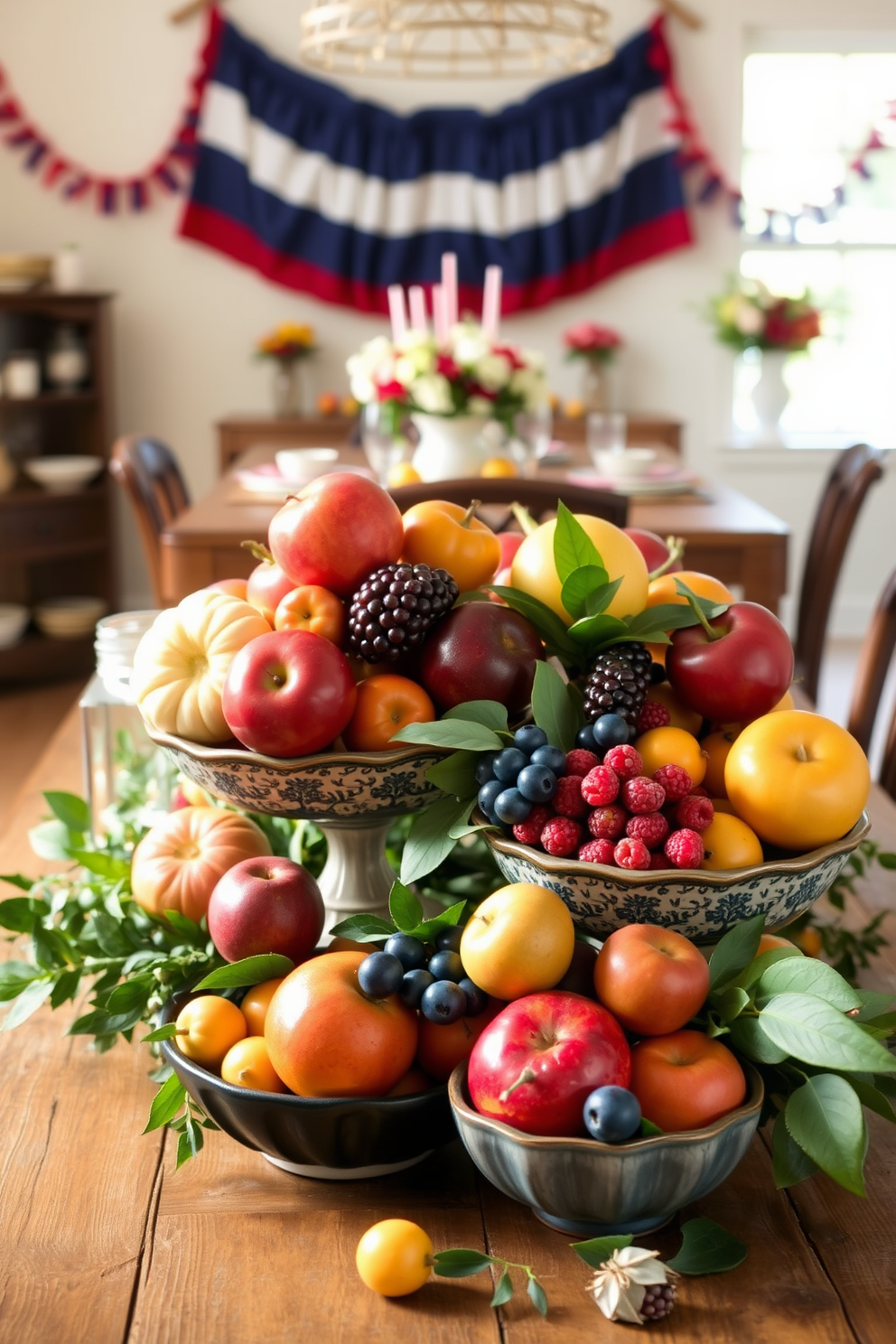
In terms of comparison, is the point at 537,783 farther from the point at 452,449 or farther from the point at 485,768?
the point at 452,449

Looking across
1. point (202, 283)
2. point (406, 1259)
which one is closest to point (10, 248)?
point (202, 283)

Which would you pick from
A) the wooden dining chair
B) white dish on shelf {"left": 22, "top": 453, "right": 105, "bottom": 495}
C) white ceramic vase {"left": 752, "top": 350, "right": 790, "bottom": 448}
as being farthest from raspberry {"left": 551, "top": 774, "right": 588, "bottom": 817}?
white ceramic vase {"left": 752, "top": 350, "right": 790, "bottom": 448}

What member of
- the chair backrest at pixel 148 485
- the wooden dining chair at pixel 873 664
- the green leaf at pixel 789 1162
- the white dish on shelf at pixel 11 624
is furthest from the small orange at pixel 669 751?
the white dish on shelf at pixel 11 624

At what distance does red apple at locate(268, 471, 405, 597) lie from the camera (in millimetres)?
906

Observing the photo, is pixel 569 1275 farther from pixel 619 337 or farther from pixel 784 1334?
pixel 619 337

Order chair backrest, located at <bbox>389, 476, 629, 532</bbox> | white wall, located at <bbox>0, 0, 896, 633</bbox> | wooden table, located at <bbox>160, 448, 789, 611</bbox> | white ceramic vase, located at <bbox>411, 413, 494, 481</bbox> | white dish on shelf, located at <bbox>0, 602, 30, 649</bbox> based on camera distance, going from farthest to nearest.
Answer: white wall, located at <bbox>0, 0, 896, 633</bbox>
white dish on shelf, located at <bbox>0, 602, 30, 649</bbox>
white ceramic vase, located at <bbox>411, 413, 494, 481</bbox>
wooden table, located at <bbox>160, 448, 789, 611</bbox>
chair backrest, located at <bbox>389, 476, 629, 532</bbox>

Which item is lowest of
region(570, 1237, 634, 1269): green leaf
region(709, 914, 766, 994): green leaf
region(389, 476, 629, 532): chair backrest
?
region(570, 1237, 634, 1269): green leaf

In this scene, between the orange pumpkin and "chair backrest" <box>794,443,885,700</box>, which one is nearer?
the orange pumpkin

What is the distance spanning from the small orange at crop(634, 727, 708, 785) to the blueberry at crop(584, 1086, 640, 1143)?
0.22 meters

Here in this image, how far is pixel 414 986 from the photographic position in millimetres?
773

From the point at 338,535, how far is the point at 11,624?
12.3 ft

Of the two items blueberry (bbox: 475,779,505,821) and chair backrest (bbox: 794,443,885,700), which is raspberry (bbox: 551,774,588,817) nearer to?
blueberry (bbox: 475,779,505,821)

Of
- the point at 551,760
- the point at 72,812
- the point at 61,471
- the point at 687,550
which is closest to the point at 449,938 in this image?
the point at 551,760

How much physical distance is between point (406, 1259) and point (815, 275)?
498 centimetres
